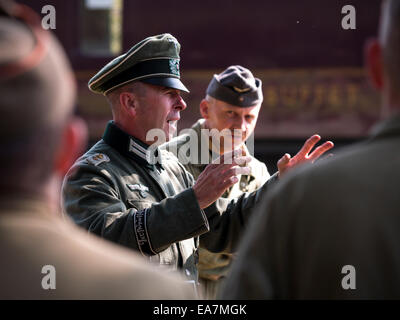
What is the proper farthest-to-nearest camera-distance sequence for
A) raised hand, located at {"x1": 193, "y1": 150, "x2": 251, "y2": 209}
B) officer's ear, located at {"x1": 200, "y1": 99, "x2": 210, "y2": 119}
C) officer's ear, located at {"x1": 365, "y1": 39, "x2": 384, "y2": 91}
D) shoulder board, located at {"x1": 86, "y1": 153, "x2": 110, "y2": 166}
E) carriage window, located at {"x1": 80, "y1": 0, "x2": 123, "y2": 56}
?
carriage window, located at {"x1": 80, "y1": 0, "x2": 123, "y2": 56}, officer's ear, located at {"x1": 200, "y1": 99, "x2": 210, "y2": 119}, shoulder board, located at {"x1": 86, "y1": 153, "x2": 110, "y2": 166}, raised hand, located at {"x1": 193, "y1": 150, "x2": 251, "y2": 209}, officer's ear, located at {"x1": 365, "y1": 39, "x2": 384, "y2": 91}

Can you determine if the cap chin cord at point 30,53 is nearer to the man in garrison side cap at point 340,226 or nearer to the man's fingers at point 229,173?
the man in garrison side cap at point 340,226

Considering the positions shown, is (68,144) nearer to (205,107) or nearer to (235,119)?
(235,119)

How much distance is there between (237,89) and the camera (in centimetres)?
444

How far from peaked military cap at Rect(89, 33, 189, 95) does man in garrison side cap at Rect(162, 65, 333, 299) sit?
1077mm

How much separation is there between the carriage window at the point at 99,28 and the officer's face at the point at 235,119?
773 centimetres

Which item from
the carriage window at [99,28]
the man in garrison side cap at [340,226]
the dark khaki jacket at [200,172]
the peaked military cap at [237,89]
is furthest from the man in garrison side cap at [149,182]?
the carriage window at [99,28]

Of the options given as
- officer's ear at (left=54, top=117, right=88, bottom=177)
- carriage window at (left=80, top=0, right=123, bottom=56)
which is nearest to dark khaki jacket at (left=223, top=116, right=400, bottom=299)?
officer's ear at (left=54, top=117, right=88, bottom=177)

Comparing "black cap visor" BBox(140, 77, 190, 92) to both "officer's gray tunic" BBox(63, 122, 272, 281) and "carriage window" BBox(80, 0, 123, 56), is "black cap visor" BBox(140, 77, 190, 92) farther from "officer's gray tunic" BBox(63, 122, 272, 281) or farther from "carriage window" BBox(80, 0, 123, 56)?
"carriage window" BBox(80, 0, 123, 56)

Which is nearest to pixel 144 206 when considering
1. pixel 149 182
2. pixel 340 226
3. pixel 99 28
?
pixel 149 182

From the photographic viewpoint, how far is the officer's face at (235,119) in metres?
4.37

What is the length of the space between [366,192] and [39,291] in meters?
0.66

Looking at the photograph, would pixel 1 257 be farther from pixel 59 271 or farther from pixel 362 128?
pixel 362 128

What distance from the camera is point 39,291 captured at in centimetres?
122

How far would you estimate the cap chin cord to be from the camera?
3.82 feet
